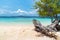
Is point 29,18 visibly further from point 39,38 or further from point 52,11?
point 39,38

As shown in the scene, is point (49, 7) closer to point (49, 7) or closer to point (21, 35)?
point (49, 7)

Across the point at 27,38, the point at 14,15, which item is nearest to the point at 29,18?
the point at 14,15

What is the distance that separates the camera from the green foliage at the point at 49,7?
963 centimetres

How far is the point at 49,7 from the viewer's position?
9680 mm

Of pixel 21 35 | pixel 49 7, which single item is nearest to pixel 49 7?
pixel 49 7

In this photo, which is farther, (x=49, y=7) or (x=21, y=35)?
(x=49, y=7)

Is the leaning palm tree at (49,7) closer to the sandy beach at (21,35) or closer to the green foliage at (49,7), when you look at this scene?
the green foliage at (49,7)

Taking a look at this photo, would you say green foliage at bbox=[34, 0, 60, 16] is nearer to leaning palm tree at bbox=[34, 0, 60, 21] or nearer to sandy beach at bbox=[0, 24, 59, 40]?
leaning palm tree at bbox=[34, 0, 60, 21]

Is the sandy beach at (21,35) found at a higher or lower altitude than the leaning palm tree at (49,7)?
lower

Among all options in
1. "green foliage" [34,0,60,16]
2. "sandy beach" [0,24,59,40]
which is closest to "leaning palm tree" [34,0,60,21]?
"green foliage" [34,0,60,16]

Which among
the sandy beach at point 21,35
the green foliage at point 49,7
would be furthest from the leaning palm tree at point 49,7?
the sandy beach at point 21,35

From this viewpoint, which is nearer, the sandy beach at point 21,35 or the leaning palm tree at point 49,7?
the sandy beach at point 21,35

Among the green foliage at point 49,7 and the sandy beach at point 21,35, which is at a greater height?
the green foliage at point 49,7

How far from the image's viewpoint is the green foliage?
963 centimetres
